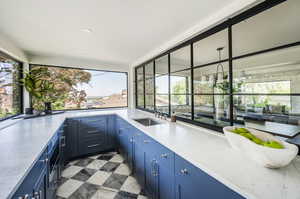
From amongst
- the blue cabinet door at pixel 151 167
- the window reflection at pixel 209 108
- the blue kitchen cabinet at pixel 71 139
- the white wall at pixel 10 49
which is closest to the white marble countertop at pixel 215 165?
the blue cabinet door at pixel 151 167

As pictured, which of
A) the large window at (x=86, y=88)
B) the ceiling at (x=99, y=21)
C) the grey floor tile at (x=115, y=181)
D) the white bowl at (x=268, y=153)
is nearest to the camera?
the white bowl at (x=268, y=153)

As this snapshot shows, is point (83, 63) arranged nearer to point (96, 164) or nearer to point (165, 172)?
point (96, 164)

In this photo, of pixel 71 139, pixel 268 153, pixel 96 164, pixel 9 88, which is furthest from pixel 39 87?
pixel 268 153

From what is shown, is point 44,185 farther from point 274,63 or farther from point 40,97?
point 274,63

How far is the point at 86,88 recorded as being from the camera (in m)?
3.37

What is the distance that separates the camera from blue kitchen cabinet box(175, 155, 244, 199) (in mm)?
696

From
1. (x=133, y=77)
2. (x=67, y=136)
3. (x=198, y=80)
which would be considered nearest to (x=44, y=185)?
(x=67, y=136)

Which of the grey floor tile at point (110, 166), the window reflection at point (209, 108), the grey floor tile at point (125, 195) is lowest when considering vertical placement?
Result: the grey floor tile at point (125, 195)

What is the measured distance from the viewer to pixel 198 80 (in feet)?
6.21

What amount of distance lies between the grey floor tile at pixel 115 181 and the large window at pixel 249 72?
1.31m

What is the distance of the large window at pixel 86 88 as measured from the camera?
3070 millimetres

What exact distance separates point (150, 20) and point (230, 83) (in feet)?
3.85

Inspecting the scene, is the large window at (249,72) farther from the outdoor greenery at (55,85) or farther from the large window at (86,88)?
the outdoor greenery at (55,85)

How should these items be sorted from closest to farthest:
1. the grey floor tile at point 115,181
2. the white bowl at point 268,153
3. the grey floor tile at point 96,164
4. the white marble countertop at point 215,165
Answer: the white marble countertop at point 215,165 < the white bowl at point 268,153 < the grey floor tile at point 115,181 < the grey floor tile at point 96,164
